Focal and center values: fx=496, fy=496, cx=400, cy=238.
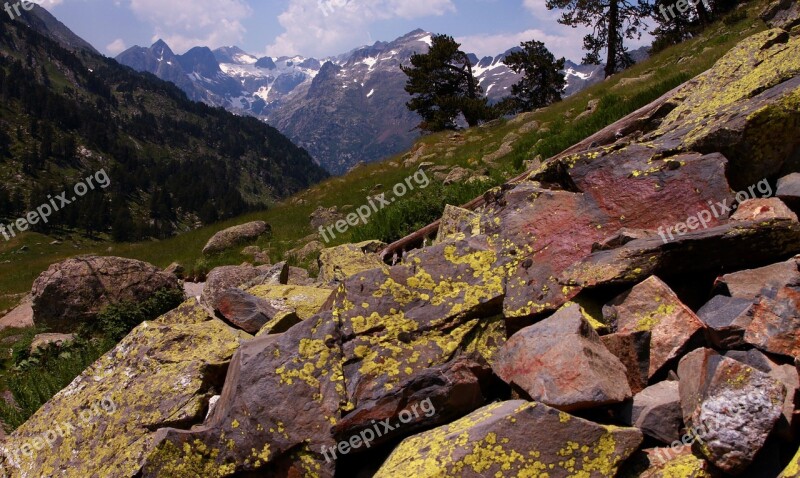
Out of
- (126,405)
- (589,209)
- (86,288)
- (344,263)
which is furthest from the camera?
(86,288)

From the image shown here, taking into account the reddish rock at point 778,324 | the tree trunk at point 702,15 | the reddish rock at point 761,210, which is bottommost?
the reddish rock at point 778,324

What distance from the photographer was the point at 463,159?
2984 centimetres

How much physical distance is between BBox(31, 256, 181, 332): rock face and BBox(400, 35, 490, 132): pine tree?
121ft

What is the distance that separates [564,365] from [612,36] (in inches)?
1924

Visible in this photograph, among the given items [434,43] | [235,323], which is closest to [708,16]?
[434,43]

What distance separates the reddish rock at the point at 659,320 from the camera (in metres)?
5.18

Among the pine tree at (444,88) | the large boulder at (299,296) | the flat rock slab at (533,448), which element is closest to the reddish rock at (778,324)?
the flat rock slab at (533,448)

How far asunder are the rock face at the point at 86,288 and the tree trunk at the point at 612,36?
4342 cm

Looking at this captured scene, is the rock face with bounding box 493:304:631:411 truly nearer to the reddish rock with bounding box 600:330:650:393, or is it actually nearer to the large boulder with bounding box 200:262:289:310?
the reddish rock with bounding box 600:330:650:393

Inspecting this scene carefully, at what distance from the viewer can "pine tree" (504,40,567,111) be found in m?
53.0
